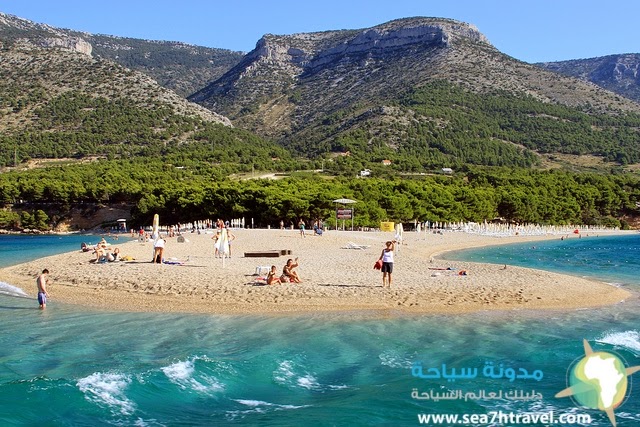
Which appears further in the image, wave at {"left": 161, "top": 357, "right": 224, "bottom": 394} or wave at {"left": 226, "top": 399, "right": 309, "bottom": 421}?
wave at {"left": 161, "top": 357, "right": 224, "bottom": 394}

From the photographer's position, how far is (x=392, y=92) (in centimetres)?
14475

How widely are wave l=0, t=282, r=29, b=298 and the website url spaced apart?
15803mm

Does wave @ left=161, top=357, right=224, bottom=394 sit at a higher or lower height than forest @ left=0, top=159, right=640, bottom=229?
lower

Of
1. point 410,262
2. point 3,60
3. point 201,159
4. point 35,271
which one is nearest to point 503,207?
point 201,159

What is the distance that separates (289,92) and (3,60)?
7948 centimetres

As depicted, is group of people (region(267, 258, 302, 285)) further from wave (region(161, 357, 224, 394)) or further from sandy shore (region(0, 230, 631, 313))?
wave (region(161, 357, 224, 394))

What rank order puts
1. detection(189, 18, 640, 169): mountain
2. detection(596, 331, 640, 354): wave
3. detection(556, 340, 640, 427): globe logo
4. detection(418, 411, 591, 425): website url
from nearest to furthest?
detection(418, 411, 591, 425): website url → detection(556, 340, 640, 427): globe logo → detection(596, 331, 640, 354): wave → detection(189, 18, 640, 169): mountain

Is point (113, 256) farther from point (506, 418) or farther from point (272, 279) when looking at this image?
point (506, 418)

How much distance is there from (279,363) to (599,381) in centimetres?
560

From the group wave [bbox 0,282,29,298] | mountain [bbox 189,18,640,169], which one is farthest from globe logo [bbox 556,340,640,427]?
mountain [bbox 189,18,640,169]

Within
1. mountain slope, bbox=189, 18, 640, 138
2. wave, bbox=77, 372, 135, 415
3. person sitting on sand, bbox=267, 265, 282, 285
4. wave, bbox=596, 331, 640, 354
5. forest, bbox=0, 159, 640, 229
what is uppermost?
mountain slope, bbox=189, 18, 640, 138

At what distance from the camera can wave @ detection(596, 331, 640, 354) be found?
13086 mm

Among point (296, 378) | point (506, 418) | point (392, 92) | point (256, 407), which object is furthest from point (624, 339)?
point (392, 92)

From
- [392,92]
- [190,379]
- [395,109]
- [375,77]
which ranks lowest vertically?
[190,379]
